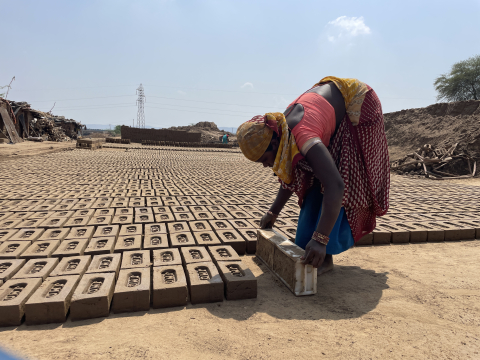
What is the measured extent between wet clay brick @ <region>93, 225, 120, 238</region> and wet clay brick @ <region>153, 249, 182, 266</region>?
0.55m

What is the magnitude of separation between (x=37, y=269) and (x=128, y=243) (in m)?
0.65

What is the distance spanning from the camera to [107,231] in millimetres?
2775

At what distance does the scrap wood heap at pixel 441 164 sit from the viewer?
9.44 meters

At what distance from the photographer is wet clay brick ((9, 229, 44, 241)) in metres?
2.51

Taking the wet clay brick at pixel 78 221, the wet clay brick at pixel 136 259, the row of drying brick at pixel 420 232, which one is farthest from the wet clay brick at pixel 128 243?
the row of drying brick at pixel 420 232

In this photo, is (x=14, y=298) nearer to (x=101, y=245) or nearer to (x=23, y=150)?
(x=101, y=245)

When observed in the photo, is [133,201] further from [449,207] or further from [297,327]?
[449,207]

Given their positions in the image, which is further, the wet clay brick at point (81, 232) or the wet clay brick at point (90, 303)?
the wet clay brick at point (81, 232)

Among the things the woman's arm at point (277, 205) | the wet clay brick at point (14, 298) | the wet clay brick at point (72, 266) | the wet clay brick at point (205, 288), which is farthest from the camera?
the woman's arm at point (277, 205)

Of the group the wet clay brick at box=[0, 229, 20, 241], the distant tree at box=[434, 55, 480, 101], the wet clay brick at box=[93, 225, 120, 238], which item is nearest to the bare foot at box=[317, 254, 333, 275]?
the wet clay brick at box=[93, 225, 120, 238]

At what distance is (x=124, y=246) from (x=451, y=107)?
15753 mm

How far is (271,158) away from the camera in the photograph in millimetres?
1956

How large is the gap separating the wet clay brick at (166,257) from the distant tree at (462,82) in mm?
26660

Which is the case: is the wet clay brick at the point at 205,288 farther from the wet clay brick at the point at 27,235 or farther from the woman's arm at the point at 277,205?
the wet clay brick at the point at 27,235
